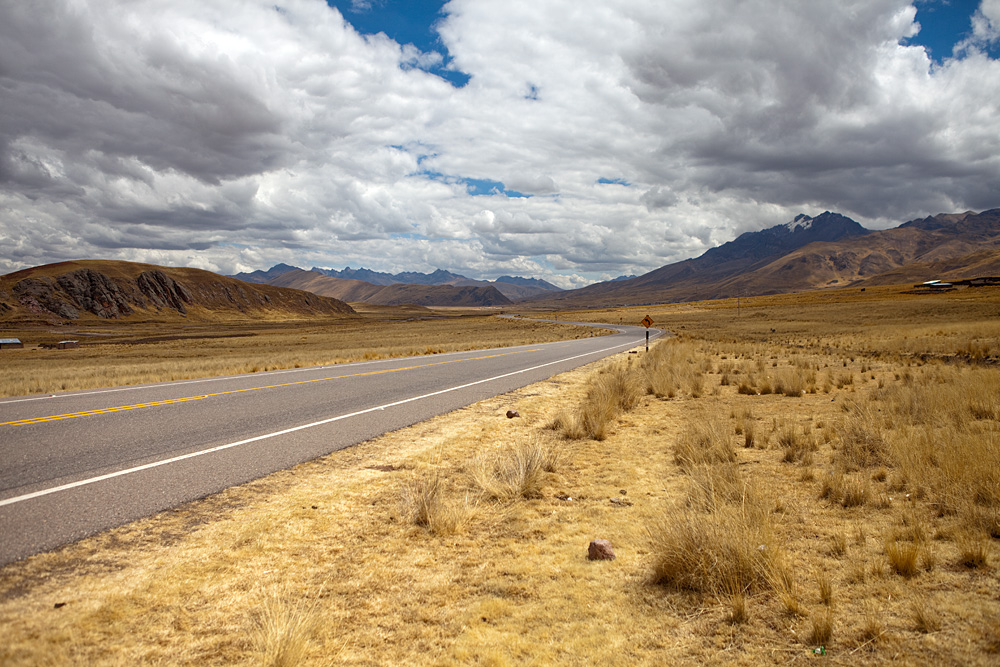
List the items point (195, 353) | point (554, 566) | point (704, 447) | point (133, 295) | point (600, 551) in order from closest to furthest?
1. point (554, 566)
2. point (600, 551)
3. point (704, 447)
4. point (195, 353)
5. point (133, 295)

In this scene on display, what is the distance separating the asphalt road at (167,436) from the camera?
5273 mm

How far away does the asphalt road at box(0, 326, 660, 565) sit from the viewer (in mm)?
5273

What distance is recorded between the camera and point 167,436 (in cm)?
826

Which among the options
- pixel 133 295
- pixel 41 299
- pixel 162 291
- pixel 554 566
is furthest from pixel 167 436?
pixel 162 291

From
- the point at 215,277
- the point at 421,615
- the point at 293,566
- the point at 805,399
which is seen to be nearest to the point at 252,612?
the point at 293,566

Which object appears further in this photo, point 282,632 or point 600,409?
point 600,409

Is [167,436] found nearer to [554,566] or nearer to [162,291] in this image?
[554,566]

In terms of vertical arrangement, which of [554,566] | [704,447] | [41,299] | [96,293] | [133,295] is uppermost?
[96,293]

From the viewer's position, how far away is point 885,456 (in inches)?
266

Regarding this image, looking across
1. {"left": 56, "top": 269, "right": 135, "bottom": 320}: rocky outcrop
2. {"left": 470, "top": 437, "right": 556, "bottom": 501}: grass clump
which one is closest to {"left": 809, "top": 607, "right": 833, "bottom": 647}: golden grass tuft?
{"left": 470, "top": 437, "right": 556, "bottom": 501}: grass clump

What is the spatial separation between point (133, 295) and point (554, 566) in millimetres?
168441

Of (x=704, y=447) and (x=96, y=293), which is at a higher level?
(x=96, y=293)

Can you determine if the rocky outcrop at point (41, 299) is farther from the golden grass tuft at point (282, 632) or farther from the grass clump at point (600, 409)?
the golden grass tuft at point (282, 632)

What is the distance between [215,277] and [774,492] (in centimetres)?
19767
